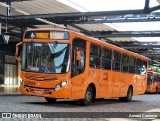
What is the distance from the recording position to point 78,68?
13.2m

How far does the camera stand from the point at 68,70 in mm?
12625

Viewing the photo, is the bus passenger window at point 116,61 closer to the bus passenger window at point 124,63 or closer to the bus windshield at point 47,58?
the bus passenger window at point 124,63

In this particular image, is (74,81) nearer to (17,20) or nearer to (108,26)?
(17,20)

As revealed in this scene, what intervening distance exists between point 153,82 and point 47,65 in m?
27.1

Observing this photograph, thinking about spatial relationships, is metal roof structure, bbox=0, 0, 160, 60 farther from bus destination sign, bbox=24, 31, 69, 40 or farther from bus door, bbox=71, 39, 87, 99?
bus destination sign, bbox=24, 31, 69, 40

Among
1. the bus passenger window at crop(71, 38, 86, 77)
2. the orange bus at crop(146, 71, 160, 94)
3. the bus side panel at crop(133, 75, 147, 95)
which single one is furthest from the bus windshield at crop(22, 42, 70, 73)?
the orange bus at crop(146, 71, 160, 94)

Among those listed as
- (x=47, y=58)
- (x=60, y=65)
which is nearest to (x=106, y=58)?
(x=60, y=65)

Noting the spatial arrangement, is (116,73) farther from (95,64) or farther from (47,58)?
(47,58)

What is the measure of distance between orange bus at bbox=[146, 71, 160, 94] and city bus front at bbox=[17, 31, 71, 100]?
26017 mm

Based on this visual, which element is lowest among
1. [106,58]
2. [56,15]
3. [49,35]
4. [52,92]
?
[52,92]

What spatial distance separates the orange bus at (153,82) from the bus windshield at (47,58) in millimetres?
26064

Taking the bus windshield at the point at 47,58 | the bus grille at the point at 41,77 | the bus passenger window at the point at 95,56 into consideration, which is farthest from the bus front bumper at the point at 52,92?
the bus passenger window at the point at 95,56

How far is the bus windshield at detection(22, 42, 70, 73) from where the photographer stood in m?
12.6

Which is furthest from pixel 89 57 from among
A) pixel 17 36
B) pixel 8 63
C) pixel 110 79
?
pixel 8 63
